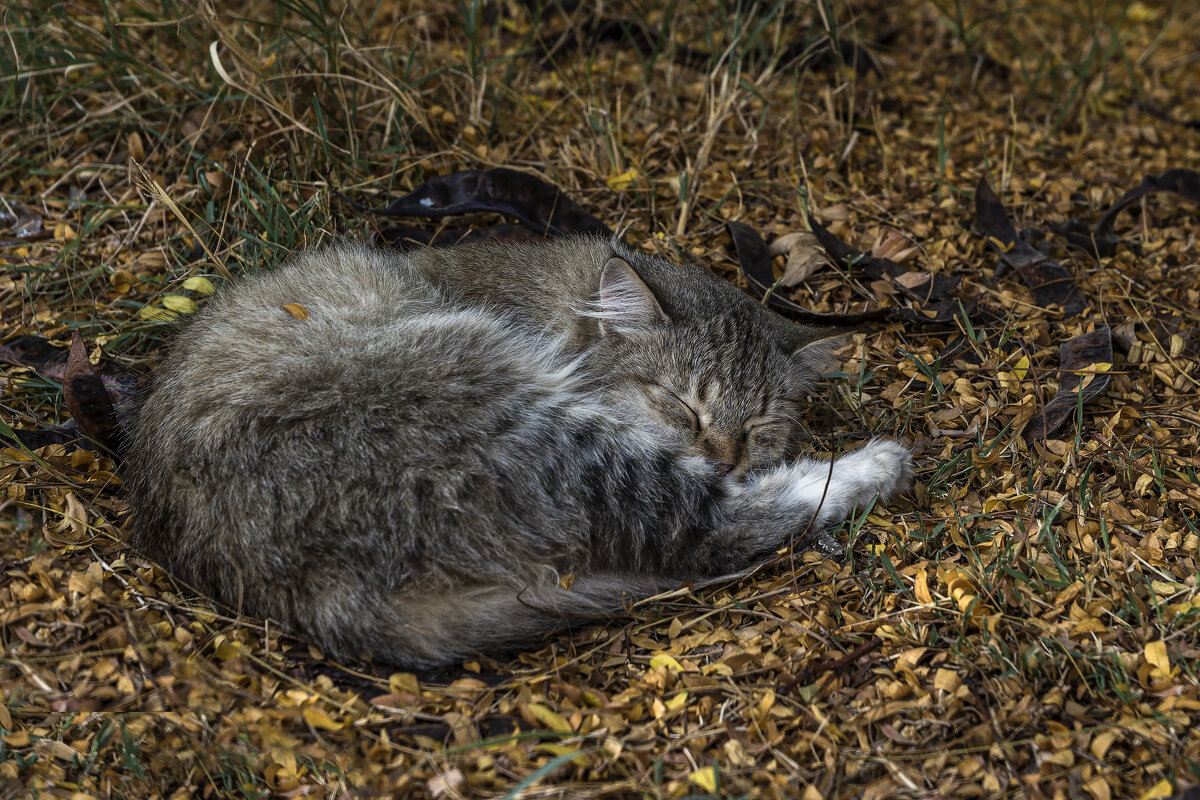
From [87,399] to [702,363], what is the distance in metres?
2.34

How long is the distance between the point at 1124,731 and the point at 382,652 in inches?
83.6

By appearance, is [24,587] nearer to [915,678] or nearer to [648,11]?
[915,678]

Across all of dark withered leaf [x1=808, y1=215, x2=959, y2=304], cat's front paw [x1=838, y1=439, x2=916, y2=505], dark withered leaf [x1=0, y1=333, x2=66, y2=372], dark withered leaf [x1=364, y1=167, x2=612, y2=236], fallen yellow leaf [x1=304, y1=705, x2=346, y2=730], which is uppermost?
dark withered leaf [x1=364, y1=167, x2=612, y2=236]

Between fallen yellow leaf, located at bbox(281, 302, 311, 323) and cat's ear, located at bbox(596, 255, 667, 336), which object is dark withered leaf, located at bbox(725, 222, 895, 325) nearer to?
cat's ear, located at bbox(596, 255, 667, 336)

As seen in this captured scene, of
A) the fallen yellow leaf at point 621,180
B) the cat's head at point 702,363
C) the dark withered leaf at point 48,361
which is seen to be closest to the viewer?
the cat's head at point 702,363

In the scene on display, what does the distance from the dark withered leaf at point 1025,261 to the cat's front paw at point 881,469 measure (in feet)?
4.47

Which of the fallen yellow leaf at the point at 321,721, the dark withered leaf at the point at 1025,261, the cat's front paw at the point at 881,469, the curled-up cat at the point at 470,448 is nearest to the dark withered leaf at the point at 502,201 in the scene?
the curled-up cat at the point at 470,448

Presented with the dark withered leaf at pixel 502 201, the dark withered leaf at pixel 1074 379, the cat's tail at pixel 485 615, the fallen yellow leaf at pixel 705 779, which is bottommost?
the fallen yellow leaf at pixel 705 779

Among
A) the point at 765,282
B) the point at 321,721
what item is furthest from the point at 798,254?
the point at 321,721

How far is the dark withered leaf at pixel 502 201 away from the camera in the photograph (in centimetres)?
450

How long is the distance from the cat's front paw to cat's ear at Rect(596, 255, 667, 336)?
901mm

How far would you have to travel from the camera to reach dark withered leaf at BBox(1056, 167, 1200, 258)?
4672 millimetres

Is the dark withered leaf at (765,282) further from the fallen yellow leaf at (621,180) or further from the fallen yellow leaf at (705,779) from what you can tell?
the fallen yellow leaf at (705,779)

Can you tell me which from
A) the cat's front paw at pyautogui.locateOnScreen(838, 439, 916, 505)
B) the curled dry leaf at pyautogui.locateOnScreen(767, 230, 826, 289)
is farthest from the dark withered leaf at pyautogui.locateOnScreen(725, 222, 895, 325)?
the cat's front paw at pyautogui.locateOnScreen(838, 439, 916, 505)
